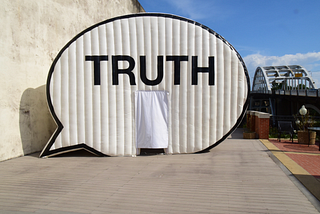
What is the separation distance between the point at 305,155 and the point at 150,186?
18.9ft

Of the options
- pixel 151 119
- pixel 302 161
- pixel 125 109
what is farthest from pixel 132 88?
pixel 302 161

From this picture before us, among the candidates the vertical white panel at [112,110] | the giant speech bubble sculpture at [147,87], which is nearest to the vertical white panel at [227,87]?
the giant speech bubble sculpture at [147,87]

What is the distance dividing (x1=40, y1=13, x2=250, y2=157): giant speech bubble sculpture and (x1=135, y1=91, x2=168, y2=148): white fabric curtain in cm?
3

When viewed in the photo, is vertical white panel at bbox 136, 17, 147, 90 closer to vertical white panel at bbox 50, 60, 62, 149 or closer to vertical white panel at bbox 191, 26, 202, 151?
vertical white panel at bbox 191, 26, 202, 151

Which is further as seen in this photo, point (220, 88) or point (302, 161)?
point (220, 88)

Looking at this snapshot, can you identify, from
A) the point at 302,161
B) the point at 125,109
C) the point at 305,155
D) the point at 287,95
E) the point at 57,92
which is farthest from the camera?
the point at 287,95

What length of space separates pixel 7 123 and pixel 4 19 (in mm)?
3415

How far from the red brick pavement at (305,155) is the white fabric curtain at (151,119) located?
4.18 m

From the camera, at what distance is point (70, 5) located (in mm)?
10922

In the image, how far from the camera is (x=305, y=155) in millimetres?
8023

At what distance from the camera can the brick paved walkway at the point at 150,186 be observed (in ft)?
14.1

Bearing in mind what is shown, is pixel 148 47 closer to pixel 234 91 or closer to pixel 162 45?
pixel 162 45

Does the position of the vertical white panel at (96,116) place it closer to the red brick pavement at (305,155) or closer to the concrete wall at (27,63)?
the concrete wall at (27,63)

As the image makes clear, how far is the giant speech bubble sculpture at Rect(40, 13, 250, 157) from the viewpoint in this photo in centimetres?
823
